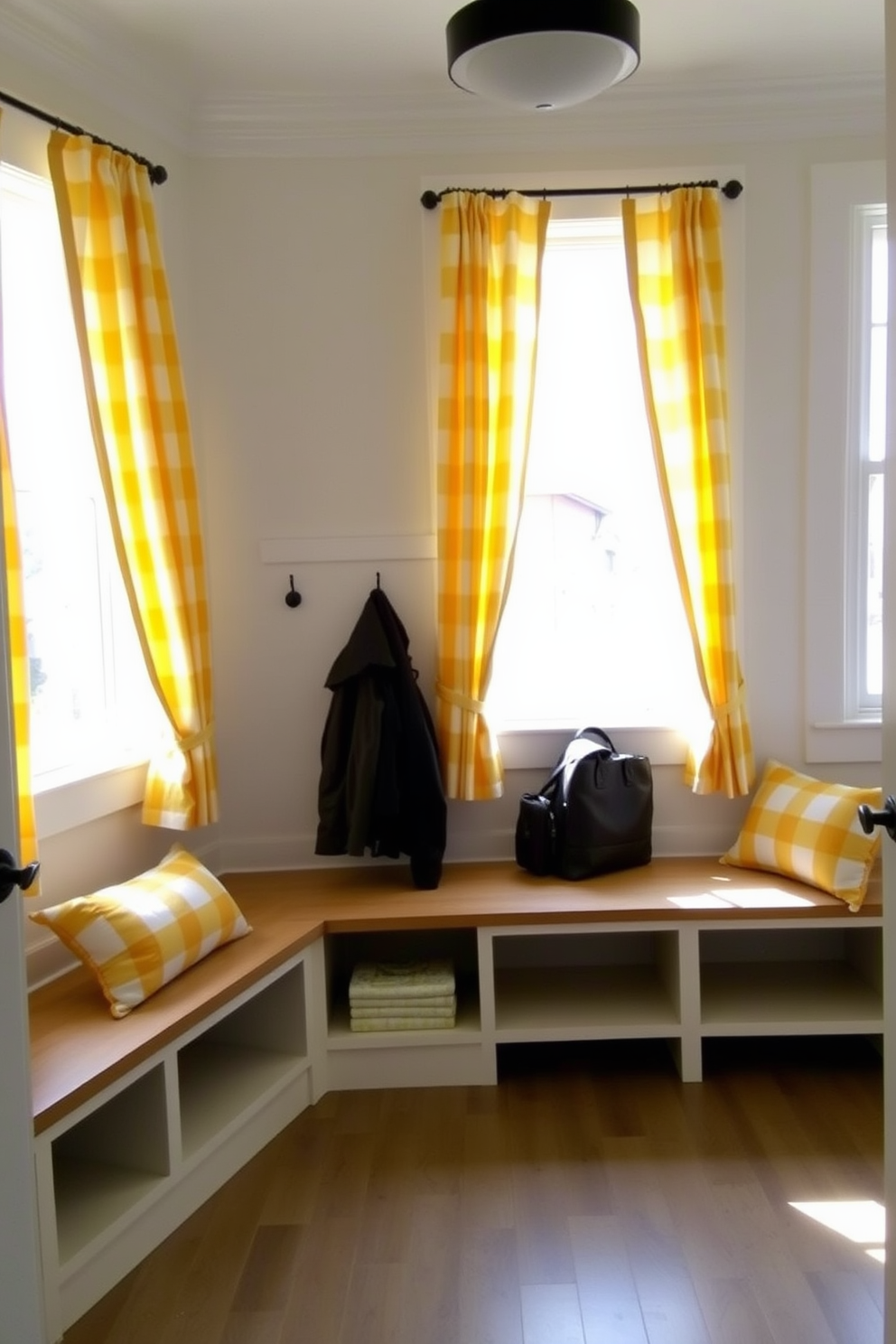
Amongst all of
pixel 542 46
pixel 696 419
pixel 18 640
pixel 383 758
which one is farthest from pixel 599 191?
pixel 18 640

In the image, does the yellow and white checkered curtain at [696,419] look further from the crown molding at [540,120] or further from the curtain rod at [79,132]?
the curtain rod at [79,132]

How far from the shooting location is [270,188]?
3.52 metres

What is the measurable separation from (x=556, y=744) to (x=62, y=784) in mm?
1466

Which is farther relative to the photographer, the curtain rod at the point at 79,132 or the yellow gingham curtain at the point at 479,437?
the yellow gingham curtain at the point at 479,437

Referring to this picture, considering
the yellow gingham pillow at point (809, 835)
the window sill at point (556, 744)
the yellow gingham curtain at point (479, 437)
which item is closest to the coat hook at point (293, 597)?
the yellow gingham curtain at point (479, 437)

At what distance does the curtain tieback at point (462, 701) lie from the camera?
11.4 ft

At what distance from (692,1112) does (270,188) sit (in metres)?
2.82

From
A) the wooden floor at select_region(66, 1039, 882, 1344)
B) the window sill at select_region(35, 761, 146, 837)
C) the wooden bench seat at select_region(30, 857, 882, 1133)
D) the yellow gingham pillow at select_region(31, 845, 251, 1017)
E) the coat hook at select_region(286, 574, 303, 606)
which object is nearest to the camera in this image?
the wooden floor at select_region(66, 1039, 882, 1344)

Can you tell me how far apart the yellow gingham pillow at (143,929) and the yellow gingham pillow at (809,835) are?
1.50m

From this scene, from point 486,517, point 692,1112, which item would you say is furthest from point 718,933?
point 486,517

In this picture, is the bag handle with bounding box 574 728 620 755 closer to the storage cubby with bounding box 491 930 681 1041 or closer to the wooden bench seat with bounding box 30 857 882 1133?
the wooden bench seat with bounding box 30 857 882 1133

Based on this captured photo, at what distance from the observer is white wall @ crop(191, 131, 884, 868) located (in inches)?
138

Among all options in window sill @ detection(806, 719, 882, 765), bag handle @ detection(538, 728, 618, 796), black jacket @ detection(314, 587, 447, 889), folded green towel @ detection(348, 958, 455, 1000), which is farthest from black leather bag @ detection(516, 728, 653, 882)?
window sill @ detection(806, 719, 882, 765)

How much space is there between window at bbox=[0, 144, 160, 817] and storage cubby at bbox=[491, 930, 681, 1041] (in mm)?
1251
